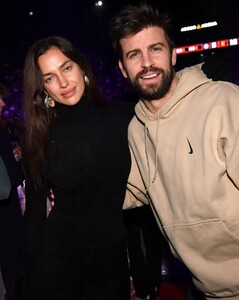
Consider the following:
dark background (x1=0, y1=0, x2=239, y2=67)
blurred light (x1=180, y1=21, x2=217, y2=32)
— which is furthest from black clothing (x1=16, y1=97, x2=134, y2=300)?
blurred light (x1=180, y1=21, x2=217, y2=32)

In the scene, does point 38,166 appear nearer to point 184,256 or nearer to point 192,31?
point 184,256

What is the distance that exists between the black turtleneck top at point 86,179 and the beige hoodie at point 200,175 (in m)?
0.28

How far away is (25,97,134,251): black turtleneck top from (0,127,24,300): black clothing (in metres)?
0.49

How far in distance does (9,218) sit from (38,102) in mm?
1000

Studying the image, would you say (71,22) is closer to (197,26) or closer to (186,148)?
(197,26)

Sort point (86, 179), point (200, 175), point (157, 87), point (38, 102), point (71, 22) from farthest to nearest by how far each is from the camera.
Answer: point (71, 22)
point (38, 102)
point (86, 179)
point (157, 87)
point (200, 175)

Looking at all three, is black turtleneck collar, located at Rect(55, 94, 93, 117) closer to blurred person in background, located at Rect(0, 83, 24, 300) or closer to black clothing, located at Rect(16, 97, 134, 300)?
black clothing, located at Rect(16, 97, 134, 300)

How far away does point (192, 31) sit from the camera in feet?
29.0

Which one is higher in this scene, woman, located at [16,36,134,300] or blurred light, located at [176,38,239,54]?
blurred light, located at [176,38,239,54]

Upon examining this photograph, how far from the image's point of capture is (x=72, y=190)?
211cm

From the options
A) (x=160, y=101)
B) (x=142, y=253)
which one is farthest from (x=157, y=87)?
(x=142, y=253)

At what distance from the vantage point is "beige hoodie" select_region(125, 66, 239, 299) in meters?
1.53

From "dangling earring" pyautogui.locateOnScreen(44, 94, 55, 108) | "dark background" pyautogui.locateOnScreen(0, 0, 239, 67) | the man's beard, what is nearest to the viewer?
the man's beard

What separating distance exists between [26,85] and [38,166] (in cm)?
54
